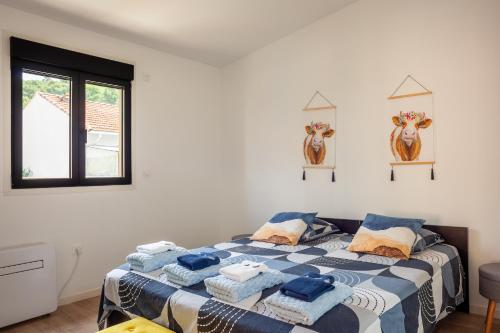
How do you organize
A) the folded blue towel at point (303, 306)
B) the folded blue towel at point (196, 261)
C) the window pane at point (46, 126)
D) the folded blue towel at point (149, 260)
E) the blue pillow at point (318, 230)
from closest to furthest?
the folded blue towel at point (303, 306) → the folded blue towel at point (196, 261) → the folded blue towel at point (149, 260) → the window pane at point (46, 126) → the blue pillow at point (318, 230)

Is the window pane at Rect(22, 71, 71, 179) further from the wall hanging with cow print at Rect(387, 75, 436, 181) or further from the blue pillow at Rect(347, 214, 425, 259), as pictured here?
the wall hanging with cow print at Rect(387, 75, 436, 181)

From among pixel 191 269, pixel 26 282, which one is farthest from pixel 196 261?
pixel 26 282

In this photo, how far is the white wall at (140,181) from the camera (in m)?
2.99

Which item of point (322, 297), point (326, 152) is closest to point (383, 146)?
point (326, 152)

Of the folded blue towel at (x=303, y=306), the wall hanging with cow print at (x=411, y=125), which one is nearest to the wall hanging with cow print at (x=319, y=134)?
the wall hanging with cow print at (x=411, y=125)

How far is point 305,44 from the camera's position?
3916 mm

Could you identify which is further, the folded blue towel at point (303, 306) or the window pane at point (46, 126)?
the window pane at point (46, 126)

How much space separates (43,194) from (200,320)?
6.96ft

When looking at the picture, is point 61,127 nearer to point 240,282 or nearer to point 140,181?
point 140,181

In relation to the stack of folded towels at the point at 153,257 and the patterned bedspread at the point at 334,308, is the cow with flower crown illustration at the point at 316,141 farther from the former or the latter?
the stack of folded towels at the point at 153,257

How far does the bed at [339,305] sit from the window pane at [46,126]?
4.60 ft

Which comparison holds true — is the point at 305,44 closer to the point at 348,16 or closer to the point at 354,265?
the point at 348,16

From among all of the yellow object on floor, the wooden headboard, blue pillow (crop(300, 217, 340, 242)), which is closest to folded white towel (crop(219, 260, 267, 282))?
the yellow object on floor

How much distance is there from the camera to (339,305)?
1.71 m
